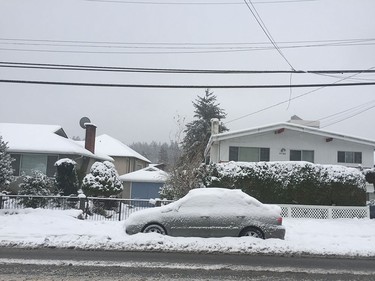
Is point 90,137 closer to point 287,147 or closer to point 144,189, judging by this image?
point 144,189

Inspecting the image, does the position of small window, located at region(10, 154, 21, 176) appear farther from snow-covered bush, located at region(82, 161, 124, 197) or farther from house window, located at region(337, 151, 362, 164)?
house window, located at region(337, 151, 362, 164)

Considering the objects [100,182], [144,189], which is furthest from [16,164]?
[144,189]

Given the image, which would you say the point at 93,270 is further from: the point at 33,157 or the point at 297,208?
the point at 33,157

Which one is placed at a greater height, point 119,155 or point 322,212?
point 119,155

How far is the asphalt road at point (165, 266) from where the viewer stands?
8.32m

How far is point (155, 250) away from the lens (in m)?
11.7

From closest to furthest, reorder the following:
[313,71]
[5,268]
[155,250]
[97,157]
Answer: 1. [5,268]
2. [155,250]
3. [313,71]
4. [97,157]

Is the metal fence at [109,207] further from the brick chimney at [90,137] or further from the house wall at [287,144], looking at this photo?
the brick chimney at [90,137]

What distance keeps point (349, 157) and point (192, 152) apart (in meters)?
13.3

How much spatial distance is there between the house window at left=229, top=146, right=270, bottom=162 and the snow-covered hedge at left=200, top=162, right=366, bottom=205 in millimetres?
7716

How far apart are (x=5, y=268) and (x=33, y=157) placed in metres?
23.1

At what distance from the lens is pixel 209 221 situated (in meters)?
13.1

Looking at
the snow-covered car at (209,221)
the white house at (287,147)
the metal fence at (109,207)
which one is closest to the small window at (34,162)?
the metal fence at (109,207)

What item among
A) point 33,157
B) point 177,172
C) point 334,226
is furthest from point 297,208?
point 33,157
